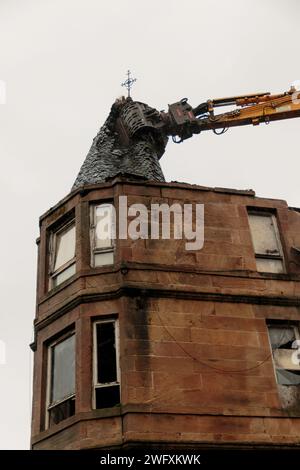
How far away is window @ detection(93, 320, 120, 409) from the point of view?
14.2 m

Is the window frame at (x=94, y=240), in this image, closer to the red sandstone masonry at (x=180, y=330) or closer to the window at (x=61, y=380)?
the red sandstone masonry at (x=180, y=330)

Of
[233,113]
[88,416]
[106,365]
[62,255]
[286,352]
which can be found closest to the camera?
[88,416]

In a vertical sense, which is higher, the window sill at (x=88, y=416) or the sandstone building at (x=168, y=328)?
the sandstone building at (x=168, y=328)

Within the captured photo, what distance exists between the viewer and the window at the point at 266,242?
17.1m

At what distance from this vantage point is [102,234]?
16.7m

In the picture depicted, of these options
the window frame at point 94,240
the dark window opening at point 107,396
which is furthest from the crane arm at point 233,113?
the dark window opening at point 107,396

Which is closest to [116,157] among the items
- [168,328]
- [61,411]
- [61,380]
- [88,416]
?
[168,328]

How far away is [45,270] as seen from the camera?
57.4ft

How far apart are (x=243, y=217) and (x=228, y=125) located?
7.77 metres

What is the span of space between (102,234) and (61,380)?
12.8 ft

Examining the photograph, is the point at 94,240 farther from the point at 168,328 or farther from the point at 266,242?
the point at 266,242

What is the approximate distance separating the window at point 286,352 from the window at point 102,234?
14.9 ft
